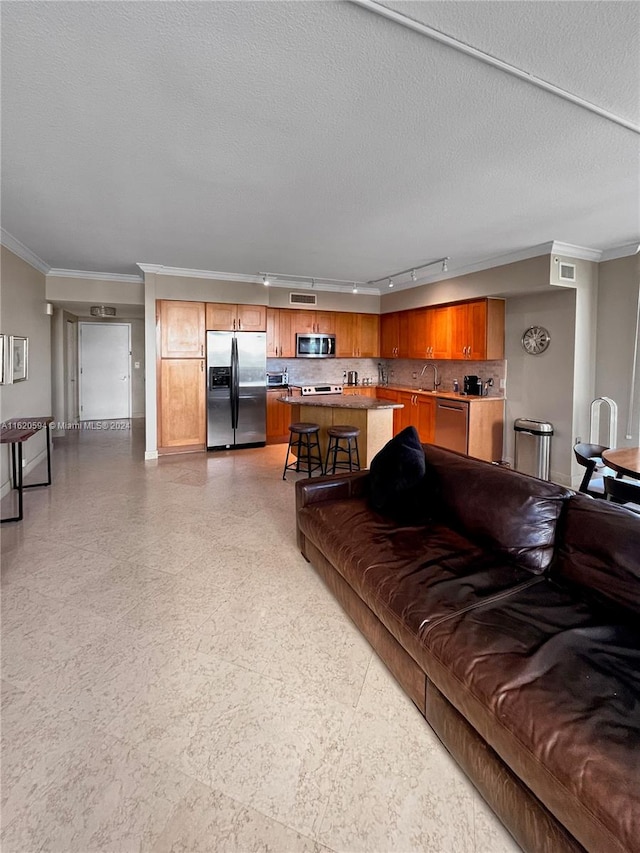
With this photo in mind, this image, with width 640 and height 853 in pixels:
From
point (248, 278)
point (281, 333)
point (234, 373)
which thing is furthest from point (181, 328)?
point (281, 333)

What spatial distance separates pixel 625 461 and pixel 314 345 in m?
5.08

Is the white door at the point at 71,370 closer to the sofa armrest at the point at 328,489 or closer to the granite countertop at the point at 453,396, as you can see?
the granite countertop at the point at 453,396

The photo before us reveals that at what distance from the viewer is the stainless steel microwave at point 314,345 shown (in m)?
7.14

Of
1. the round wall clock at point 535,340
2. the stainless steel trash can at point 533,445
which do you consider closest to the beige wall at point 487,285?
the round wall clock at point 535,340

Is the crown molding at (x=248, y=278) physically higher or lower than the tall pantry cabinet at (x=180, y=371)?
higher

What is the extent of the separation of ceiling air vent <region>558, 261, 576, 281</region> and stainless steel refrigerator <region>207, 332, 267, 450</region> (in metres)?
3.98

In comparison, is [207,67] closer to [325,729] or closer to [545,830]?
[325,729]

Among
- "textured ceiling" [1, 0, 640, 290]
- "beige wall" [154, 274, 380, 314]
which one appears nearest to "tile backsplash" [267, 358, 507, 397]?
"beige wall" [154, 274, 380, 314]

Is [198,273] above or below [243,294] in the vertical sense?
above

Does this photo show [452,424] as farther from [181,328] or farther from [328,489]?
[181,328]

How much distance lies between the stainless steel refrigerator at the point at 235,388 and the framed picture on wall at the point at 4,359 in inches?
99.0

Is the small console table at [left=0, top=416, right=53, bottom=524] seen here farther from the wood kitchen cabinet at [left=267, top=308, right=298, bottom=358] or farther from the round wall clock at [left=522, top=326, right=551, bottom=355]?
the round wall clock at [left=522, top=326, right=551, bottom=355]

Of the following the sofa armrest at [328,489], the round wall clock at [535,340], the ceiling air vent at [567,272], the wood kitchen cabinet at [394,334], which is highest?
the ceiling air vent at [567,272]

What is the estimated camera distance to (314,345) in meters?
7.23
